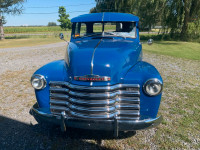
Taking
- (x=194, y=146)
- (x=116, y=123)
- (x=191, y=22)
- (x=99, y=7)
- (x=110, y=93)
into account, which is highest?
(x=99, y=7)

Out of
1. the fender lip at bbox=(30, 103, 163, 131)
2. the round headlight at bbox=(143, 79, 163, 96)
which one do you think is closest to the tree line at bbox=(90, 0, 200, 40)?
the round headlight at bbox=(143, 79, 163, 96)

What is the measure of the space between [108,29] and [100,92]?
2113 mm

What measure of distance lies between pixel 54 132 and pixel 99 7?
36.0 meters

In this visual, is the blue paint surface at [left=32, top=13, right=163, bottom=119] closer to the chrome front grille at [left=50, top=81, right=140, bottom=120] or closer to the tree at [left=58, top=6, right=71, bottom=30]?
the chrome front grille at [left=50, top=81, right=140, bottom=120]

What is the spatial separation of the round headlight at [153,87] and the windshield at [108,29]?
1756 mm

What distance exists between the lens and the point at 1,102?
491cm

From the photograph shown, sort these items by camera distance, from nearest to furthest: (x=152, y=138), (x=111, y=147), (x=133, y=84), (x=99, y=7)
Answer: (x=133, y=84) → (x=111, y=147) → (x=152, y=138) → (x=99, y=7)

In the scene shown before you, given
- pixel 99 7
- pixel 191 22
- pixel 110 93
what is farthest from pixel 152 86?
pixel 99 7

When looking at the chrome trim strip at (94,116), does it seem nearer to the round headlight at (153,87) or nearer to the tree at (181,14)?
the round headlight at (153,87)

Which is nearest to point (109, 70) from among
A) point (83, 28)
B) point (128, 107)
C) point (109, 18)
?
point (128, 107)

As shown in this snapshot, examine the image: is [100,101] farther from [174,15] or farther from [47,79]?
[174,15]

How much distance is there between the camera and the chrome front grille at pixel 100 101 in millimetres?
2607

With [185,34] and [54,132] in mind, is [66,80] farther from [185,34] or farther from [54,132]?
[185,34]

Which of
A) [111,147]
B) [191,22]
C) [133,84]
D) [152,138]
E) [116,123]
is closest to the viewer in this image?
[116,123]
